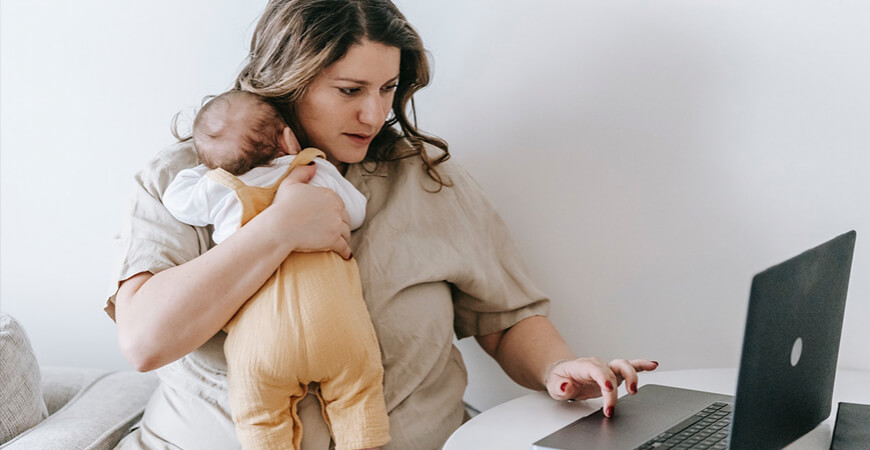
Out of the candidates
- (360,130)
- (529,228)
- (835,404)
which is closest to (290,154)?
(360,130)

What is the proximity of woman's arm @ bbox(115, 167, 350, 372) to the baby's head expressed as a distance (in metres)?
0.09

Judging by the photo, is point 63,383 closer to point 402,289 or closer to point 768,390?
point 402,289

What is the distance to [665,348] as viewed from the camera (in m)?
1.67

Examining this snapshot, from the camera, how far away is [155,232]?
1.38 m

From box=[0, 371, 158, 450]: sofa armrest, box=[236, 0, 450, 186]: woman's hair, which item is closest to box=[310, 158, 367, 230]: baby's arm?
box=[236, 0, 450, 186]: woman's hair

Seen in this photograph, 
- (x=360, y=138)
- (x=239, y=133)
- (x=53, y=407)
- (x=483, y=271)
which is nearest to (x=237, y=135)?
(x=239, y=133)

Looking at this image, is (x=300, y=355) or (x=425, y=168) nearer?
(x=300, y=355)

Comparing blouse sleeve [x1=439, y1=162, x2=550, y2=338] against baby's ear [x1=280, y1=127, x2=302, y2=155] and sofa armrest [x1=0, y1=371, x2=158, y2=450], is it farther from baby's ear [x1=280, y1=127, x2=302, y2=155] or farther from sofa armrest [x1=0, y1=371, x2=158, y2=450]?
sofa armrest [x1=0, y1=371, x2=158, y2=450]

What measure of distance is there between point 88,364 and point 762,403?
1632mm

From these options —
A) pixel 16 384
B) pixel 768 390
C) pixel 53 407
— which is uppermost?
pixel 768 390

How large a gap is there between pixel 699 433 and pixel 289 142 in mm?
755

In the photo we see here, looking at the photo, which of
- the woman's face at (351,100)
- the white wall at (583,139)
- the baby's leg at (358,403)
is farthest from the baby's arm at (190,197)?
the white wall at (583,139)

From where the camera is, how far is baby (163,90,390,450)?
4.04ft

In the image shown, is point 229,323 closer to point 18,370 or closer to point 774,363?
point 18,370
